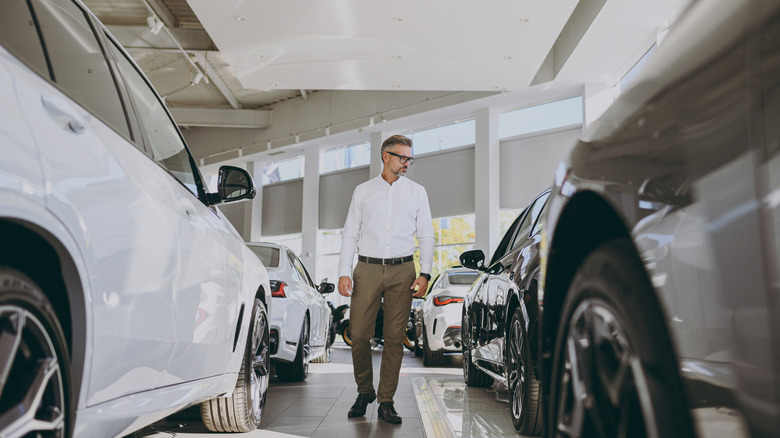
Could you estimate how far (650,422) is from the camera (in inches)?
45.6

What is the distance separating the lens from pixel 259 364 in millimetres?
4117

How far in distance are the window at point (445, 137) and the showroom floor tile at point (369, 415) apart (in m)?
12.6

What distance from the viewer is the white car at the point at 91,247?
4.40ft

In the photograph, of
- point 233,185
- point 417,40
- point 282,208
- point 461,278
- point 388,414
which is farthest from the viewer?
point 282,208

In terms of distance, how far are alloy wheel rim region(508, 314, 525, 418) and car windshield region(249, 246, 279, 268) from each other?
11.2 feet

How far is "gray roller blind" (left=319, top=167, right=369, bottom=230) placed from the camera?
22.4m

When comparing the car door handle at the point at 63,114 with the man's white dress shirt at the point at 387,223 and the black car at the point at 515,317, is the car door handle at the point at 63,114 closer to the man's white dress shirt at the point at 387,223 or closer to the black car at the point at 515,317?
the black car at the point at 515,317

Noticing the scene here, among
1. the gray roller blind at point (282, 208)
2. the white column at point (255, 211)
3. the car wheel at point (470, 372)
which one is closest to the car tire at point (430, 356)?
the car wheel at point (470, 372)

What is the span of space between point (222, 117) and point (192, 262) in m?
21.0

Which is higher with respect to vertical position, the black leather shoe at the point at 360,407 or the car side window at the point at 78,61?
the car side window at the point at 78,61

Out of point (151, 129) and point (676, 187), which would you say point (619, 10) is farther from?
point (676, 187)

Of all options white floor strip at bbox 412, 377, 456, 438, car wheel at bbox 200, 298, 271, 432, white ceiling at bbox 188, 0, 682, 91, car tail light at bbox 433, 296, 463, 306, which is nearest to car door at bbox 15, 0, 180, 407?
car wheel at bbox 200, 298, 271, 432

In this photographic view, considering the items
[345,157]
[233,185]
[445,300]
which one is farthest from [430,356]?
[345,157]

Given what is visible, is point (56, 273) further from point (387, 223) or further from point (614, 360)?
point (387, 223)
